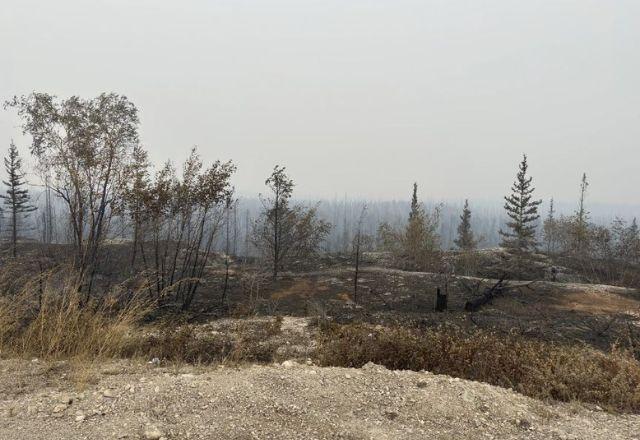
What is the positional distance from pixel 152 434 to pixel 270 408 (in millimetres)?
926

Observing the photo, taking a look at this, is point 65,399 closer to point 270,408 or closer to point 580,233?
point 270,408

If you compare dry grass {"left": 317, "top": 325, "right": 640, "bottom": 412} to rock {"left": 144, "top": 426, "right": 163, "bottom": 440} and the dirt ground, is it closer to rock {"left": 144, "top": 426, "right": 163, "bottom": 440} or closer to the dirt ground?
the dirt ground

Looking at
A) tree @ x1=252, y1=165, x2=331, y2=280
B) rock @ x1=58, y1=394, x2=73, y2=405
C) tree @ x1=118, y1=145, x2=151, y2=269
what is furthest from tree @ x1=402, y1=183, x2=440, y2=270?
rock @ x1=58, y1=394, x2=73, y2=405

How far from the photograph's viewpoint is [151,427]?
2930 mm

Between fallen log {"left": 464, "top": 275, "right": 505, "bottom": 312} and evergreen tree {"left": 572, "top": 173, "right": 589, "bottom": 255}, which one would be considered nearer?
fallen log {"left": 464, "top": 275, "right": 505, "bottom": 312}

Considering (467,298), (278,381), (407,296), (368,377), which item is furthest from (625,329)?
(278,381)

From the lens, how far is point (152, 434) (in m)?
2.85

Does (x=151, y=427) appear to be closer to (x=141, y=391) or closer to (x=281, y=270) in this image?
(x=141, y=391)

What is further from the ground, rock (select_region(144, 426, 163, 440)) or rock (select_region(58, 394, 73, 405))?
rock (select_region(58, 394, 73, 405))

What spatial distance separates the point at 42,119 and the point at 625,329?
20046 millimetres

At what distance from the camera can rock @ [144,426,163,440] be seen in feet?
9.30

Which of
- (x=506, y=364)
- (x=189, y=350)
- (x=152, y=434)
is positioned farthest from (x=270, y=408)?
(x=506, y=364)

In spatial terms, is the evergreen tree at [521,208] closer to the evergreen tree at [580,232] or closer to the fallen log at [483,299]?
the evergreen tree at [580,232]

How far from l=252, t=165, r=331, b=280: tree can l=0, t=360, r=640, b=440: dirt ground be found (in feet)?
55.5
